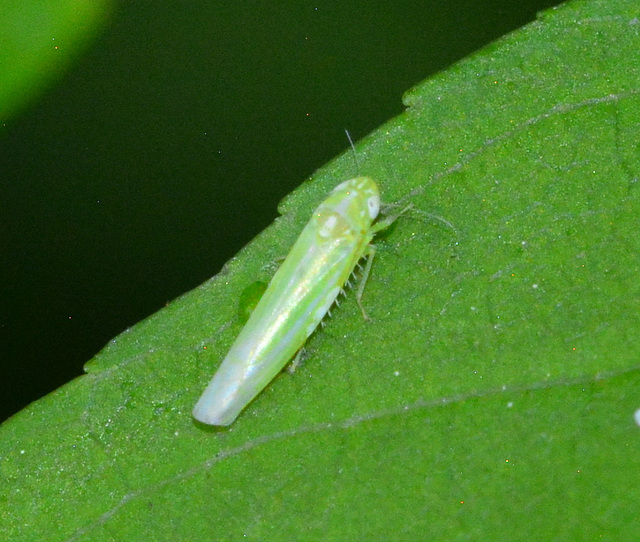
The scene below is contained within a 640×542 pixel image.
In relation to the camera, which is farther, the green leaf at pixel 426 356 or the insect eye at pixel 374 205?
the insect eye at pixel 374 205

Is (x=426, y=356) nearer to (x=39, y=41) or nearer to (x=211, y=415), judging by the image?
(x=211, y=415)

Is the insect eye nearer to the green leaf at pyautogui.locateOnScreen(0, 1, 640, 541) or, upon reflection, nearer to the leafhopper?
the leafhopper

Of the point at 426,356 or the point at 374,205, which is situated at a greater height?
the point at 374,205

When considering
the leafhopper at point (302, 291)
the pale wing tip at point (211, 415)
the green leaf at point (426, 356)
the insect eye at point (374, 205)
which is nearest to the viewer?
the green leaf at point (426, 356)

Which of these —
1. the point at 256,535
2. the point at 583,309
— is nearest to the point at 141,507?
the point at 256,535

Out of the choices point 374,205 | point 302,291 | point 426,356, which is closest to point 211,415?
point 302,291

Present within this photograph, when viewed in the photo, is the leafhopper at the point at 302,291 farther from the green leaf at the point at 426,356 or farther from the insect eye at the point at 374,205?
the green leaf at the point at 426,356

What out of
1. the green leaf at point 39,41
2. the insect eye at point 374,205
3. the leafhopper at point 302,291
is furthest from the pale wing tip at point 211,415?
the green leaf at point 39,41
